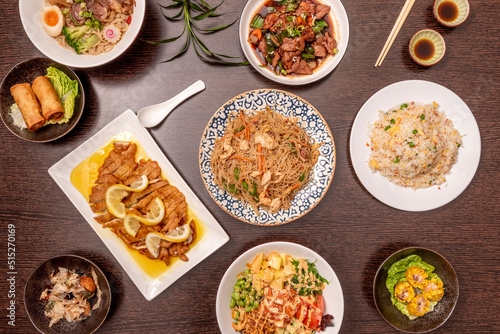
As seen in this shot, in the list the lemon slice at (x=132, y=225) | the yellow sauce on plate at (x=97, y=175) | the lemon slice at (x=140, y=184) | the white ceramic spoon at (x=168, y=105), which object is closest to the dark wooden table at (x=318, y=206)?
the white ceramic spoon at (x=168, y=105)

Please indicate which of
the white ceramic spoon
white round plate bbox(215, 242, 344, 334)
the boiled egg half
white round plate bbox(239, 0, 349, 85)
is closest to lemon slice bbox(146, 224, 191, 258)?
white round plate bbox(215, 242, 344, 334)

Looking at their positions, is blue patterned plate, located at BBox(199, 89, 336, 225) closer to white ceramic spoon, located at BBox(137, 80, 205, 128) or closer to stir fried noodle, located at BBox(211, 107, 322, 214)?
stir fried noodle, located at BBox(211, 107, 322, 214)

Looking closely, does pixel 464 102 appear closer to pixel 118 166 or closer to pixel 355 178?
pixel 355 178

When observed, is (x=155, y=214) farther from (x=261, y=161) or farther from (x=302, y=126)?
(x=302, y=126)

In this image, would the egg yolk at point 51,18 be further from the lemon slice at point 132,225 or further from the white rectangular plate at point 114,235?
the lemon slice at point 132,225

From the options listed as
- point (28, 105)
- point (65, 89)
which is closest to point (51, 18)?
point (65, 89)
